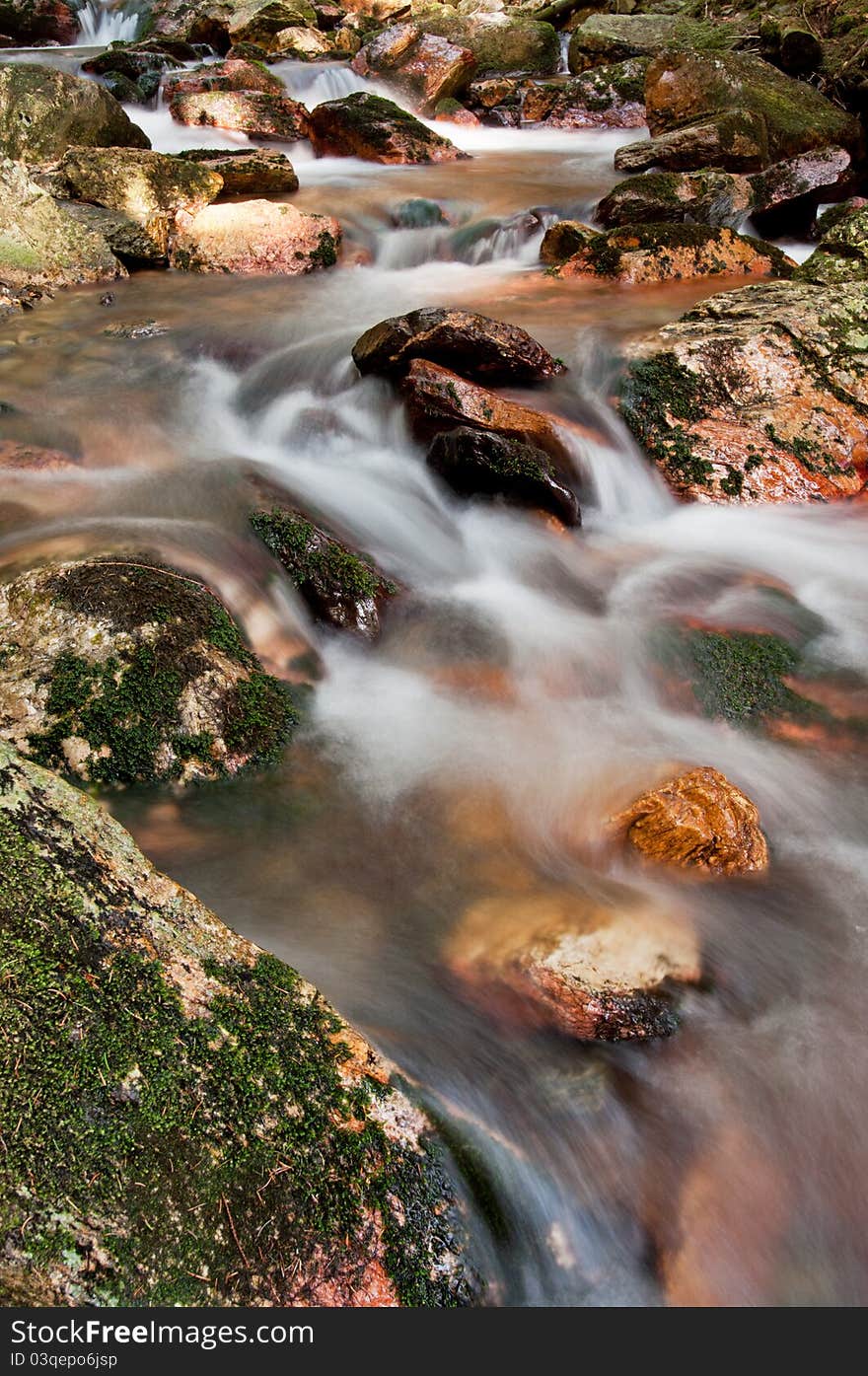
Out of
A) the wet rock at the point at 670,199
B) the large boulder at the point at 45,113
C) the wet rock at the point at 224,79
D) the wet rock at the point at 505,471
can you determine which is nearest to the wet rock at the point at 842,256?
the wet rock at the point at 670,199

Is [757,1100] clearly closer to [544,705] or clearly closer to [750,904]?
[750,904]

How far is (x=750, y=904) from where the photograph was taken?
3803mm

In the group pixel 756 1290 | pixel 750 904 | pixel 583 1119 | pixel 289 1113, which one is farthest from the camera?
pixel 750 904

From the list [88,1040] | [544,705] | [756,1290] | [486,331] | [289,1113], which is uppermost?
[486,331]

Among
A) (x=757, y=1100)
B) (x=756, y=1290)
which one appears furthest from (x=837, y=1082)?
(x=756, y=1290)

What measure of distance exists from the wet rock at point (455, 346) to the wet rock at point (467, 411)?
25 centimetres

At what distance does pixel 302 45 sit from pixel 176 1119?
78.6 ft

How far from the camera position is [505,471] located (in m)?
6.11

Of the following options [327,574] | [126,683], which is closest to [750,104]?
[327,574]

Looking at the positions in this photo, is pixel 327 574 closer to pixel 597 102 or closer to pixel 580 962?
pixel 580 962

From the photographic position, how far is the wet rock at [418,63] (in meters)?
17.5

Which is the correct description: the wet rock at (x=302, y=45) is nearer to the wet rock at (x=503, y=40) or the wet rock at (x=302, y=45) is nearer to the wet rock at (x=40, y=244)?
the wet rock at (x=503, y=40)

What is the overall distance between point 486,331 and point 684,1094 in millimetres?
5658

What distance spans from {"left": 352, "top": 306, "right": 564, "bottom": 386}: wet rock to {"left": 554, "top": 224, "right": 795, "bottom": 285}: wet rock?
9.66ft
